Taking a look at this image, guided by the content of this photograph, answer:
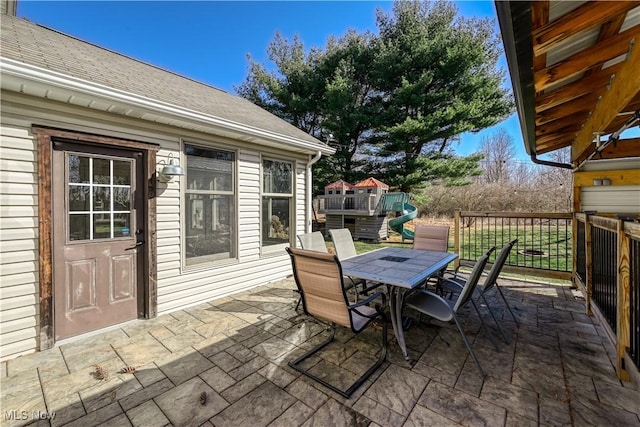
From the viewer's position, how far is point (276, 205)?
199 inches

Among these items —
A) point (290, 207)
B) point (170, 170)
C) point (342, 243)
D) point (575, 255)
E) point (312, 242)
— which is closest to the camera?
point (170, 170)

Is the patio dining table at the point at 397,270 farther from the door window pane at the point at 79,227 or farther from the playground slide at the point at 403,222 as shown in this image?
the playground slide at the point at 403,222

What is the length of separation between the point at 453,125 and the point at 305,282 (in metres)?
12.0

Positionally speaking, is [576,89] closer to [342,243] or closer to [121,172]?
[342,243]

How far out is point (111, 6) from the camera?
514 cm

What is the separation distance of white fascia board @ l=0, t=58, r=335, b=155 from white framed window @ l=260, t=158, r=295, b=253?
1.85ft

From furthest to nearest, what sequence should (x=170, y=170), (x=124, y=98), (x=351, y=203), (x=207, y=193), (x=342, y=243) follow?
1. (x=351, y=203)
2. (x=342, y=243)
3. (x=207, y=193)
4. (x=170, y=170)
5. (x=124, y=98)

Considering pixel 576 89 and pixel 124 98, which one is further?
pixel 124 98

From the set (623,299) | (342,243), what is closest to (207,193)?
(342,243)

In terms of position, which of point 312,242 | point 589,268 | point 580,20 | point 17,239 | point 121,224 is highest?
point 580,20

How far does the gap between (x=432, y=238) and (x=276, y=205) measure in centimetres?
282

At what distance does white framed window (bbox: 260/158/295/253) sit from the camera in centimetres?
482

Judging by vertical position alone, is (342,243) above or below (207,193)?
below

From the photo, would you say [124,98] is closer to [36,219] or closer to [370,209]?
[36,219]
